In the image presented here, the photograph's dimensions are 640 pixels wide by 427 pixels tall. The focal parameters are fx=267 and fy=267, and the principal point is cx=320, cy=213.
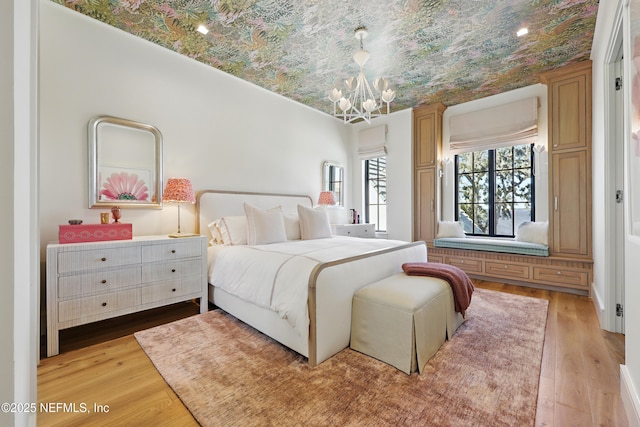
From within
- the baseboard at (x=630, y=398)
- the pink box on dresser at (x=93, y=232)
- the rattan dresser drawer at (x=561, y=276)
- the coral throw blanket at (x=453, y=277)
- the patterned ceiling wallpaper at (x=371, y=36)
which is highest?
the patterned ceiling wallpaper at (x=371, y=36)

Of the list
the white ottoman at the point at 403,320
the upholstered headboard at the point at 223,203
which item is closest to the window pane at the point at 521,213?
the white ottoman at the point at 403,320

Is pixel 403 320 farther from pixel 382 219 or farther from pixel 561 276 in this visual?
pixel 382 219

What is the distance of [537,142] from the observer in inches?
152

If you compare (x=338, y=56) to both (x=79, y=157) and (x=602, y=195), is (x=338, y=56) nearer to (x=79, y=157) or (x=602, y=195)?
(x=79, y=157)

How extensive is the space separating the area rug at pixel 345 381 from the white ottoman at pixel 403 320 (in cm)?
8

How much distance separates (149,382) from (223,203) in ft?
6.90

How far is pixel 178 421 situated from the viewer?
4.42ft

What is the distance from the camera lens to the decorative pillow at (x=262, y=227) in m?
2.89

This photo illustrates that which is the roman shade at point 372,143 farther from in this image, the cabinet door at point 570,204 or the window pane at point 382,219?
the cabinet door at point 570,204

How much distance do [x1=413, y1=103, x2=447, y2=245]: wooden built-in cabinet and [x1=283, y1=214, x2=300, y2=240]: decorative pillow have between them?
235 cm

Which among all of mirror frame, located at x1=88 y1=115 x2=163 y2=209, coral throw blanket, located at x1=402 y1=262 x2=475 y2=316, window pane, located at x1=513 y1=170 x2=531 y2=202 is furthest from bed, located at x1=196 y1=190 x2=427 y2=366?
window pane, located at x1=513 y1=170 x2=531 y2=202

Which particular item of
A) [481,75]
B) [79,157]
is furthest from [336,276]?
[481,75]

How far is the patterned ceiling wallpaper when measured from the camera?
236 centimetres
